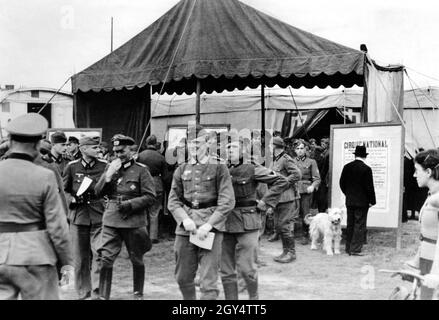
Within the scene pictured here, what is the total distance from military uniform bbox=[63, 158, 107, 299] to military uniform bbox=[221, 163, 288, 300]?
5.52 ft

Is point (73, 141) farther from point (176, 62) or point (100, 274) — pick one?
point (100, 274)

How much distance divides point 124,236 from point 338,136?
5454 mm

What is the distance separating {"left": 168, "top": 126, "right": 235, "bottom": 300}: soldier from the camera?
5.29m

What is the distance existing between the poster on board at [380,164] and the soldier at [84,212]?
499cm

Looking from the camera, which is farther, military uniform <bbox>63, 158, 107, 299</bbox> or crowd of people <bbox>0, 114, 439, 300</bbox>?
military uniform <bbox>63, 158, 107, 299</bbox>

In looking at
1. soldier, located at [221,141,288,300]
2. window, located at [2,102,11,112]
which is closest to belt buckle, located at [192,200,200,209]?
soldier, located at [221,141,288,300]

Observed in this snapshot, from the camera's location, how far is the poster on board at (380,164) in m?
9.88

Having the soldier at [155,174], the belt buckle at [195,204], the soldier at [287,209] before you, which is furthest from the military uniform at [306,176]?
the belt buckle at [195,204]

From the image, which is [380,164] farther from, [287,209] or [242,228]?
[242,228]

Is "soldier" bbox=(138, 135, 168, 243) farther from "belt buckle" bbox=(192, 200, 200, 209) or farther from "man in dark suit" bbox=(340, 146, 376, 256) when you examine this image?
"belt buckle" bbox=(192, 200, 200, 209)

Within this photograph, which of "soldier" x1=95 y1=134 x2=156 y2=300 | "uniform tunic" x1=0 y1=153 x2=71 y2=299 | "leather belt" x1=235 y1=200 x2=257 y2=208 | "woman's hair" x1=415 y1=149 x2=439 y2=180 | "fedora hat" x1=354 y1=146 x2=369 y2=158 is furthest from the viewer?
"fedora hat" x1=354 y1=146 x2=369 y2=158

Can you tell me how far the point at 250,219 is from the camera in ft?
19.6

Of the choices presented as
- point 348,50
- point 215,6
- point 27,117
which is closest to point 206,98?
point 215,6

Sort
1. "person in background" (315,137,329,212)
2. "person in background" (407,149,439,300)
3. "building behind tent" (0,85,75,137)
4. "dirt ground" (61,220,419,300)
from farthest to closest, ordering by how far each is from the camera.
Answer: "building behind tent" (0,85,75,137), "person in background" (315,137,329,212), "dirt ground" (61,220,419,300), "person in background" (407,149,439,300)
